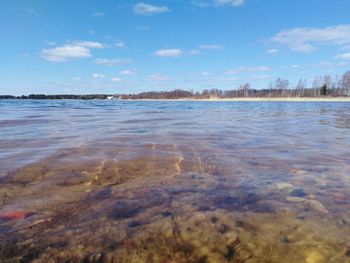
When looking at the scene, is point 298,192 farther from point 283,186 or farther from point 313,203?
point 313,203

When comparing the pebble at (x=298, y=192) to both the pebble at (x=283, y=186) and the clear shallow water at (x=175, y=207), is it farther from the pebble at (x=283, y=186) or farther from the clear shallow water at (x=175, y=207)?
the pebble at (x=283, y=186)

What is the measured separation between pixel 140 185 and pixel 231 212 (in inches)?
56.3

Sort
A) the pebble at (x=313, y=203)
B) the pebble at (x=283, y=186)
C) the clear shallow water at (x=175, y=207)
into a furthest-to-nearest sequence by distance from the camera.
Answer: the pebble at (x=283, y=186)
the pebble at (x=313, y=203)
the clear shallow water at (x=175, y=207)

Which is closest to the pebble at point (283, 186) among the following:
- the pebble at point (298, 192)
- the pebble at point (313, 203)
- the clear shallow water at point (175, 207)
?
the clear shallow water at point (175, 207)

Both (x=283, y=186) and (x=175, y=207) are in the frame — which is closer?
(x=175, y=207)

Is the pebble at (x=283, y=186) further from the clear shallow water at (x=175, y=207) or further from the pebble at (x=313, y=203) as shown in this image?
the pebble at (x=313, y=203)

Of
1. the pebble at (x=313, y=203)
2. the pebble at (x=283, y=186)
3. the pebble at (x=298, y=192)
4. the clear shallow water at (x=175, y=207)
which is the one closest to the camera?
the clear shallow water at (x=175, y=207)

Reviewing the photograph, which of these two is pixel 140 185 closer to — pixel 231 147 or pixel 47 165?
pixel 47 165

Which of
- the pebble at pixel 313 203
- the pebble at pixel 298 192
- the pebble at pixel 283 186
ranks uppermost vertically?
the pebble at pixel 313 203

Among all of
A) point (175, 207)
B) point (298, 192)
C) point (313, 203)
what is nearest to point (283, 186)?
point (298, 192)

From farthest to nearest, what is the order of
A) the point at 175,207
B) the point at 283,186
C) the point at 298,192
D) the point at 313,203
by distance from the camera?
the point at 283,186 → the point at 298,192 → the point at 313,203 → the point at 175,207

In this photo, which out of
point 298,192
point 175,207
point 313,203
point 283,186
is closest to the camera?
point 175,207

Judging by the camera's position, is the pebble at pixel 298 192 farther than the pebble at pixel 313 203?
Yes

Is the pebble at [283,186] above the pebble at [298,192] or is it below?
below
